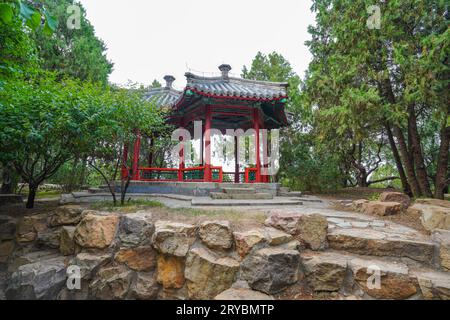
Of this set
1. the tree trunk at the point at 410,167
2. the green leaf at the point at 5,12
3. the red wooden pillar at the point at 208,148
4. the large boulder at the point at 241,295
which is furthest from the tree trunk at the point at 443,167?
the green leaf at the point at 5,12

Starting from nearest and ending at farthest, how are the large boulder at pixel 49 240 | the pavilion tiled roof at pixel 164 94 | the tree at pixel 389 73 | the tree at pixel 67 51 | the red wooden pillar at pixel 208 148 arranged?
the large boulder at pixel 49 240 < the tree at pixel 389 73 < the red wooden pillar at pixel 208 148 < the tree at pixel 67 51 < the pavilion tiled roof at pixel 164 94

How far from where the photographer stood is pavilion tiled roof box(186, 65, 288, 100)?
7189 millimetres

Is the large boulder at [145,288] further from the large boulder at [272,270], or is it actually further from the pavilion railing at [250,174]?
the pavilion railing at [250,174]

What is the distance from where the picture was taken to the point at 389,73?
23.0 feet

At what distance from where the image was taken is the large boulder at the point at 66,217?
13.5ft

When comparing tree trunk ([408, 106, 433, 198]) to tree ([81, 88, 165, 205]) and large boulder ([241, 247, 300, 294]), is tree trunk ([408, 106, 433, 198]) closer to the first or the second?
large boulder ([241, 247, 300, 294])

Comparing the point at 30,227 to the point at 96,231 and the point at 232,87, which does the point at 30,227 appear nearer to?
the point at 96,231

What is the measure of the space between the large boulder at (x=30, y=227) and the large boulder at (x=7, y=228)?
0.09m

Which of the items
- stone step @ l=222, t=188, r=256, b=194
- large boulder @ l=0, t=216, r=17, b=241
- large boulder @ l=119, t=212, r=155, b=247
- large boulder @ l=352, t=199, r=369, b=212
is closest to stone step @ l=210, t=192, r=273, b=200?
stone step @ l=222, t=188, r=256, b=194

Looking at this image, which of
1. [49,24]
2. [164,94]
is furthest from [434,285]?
[164,94]

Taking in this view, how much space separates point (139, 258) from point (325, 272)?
2.51 metres
